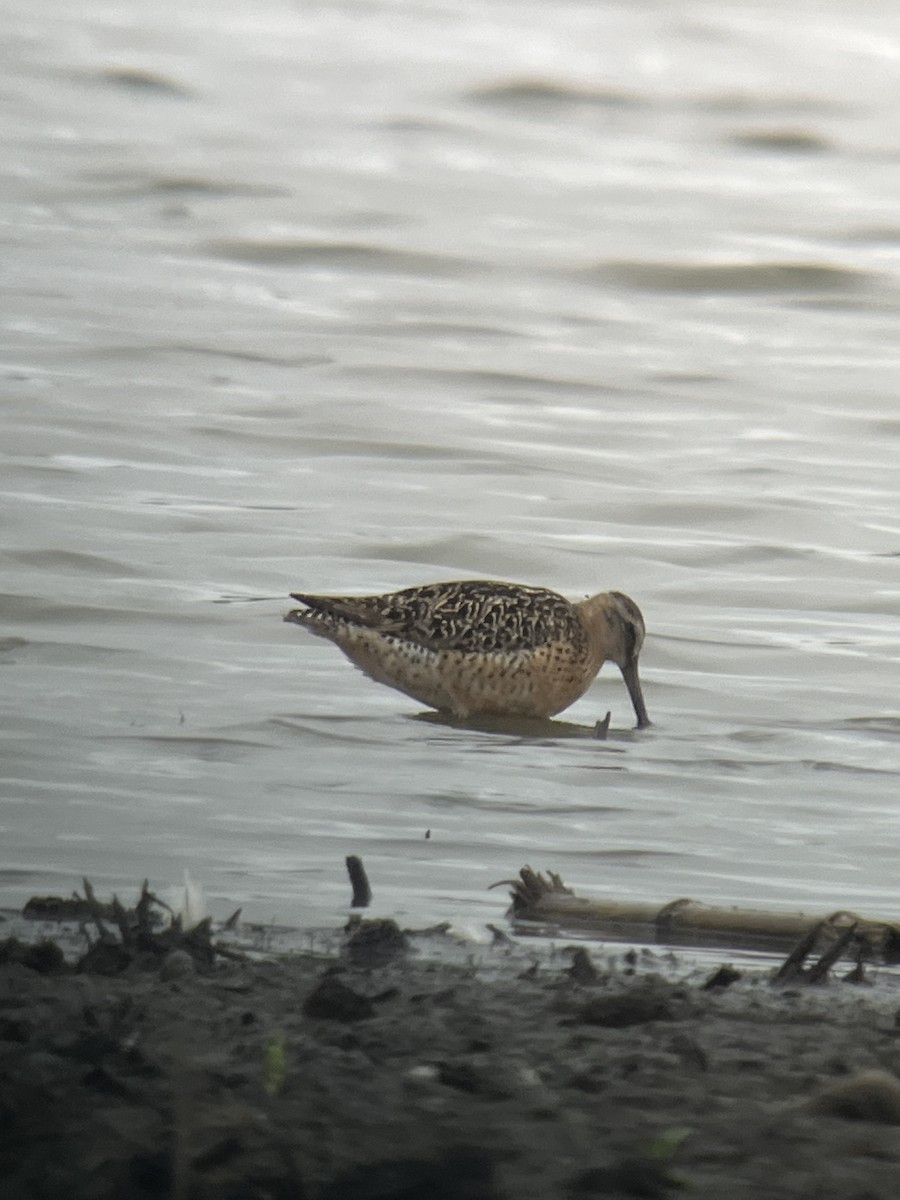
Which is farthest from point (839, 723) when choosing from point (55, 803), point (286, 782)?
point (55, 803)

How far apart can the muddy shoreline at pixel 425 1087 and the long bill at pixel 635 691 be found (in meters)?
5.50

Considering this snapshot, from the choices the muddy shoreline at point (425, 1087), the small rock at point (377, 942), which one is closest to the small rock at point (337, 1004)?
the muddy shoreline at point (425, 1087)

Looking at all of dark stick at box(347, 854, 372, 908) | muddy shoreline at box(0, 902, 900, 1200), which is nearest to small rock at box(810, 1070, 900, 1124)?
muddy shoreline at box(0, 902, 900, 1200)

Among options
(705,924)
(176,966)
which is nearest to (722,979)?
(705,924)

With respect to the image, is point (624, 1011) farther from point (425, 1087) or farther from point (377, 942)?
point (377, 942)

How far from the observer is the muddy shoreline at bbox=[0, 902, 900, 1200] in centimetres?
364

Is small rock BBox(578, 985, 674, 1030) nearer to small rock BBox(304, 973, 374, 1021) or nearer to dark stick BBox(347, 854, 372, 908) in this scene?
small rock BBox(304, 973, 374, 1021)

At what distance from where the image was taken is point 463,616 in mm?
10859

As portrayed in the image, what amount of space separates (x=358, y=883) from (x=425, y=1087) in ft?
7.61

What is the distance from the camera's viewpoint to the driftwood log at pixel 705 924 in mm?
5676

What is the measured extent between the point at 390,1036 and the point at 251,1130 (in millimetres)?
645

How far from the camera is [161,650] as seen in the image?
11094mm

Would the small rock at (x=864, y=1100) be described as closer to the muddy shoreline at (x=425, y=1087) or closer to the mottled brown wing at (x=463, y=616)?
the muddy shoreline at (x=425, y=1087)

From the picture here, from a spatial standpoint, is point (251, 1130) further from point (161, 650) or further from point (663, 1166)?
point (161, 650)
